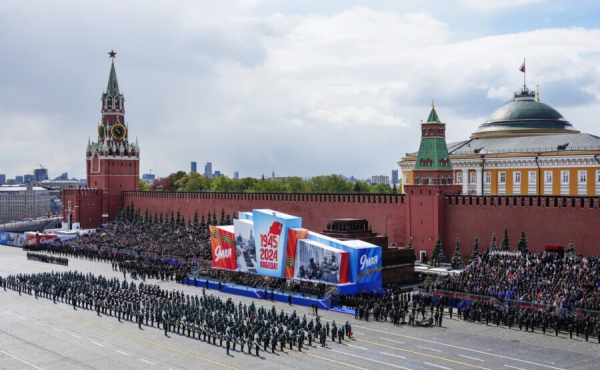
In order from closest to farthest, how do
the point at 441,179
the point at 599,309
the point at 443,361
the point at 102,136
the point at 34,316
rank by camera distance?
the point at 443,361
the point at 599,309
the point at 34,316
the point at 441,179
the point at 102,136

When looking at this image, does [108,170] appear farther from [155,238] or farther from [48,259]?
[48,259]

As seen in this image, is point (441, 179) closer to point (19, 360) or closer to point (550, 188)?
point (550, 188)

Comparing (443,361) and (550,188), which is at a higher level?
(550,188)

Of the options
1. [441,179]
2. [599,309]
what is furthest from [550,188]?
[599,309]

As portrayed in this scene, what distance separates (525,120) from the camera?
62.0 metres

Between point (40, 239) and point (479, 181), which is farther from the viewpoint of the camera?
point (40, 239)

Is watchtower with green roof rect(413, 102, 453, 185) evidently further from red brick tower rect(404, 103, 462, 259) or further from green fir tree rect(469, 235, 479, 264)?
green fir tree rect(469, 235, 479, 264)

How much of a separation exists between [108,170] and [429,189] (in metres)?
43.1

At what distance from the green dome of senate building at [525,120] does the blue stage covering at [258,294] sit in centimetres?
3259

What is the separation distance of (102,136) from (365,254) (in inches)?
1943

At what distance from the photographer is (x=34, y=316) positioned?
110 feet

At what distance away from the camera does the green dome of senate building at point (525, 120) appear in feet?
201

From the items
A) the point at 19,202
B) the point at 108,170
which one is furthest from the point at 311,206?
the point at 19,202

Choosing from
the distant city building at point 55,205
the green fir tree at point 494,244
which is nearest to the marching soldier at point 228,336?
the green fir tree at point 494,244
